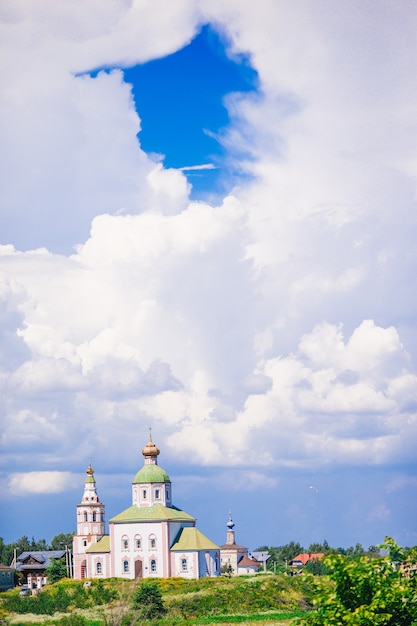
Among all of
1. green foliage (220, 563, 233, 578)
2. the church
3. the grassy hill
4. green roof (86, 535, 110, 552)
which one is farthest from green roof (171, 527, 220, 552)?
green foliage (220, 563, 233, 578)

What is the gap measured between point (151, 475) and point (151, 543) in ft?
20.5

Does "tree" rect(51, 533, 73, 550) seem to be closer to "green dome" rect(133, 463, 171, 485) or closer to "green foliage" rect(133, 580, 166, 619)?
"green dome" rect(133, 463, 171, 485)

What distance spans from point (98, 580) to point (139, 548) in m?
5.28

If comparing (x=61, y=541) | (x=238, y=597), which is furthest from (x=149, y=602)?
(x=61, y=541)

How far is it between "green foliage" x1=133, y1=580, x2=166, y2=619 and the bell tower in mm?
26411

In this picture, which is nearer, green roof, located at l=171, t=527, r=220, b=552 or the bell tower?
green roof, located at l=171, t=527, r=220, b=552

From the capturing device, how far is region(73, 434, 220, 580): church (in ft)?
246

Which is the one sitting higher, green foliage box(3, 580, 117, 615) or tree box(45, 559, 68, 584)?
tree box(45, 559, 68, 584)

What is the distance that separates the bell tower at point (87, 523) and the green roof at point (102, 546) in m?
3.41

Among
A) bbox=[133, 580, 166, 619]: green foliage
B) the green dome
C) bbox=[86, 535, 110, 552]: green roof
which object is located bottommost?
bbox=[133, 580, 166, 619]: green foliage

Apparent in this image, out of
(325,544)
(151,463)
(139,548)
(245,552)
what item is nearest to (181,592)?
(139,548)

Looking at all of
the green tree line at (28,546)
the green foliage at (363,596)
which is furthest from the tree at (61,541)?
the green foliage at (363,596)

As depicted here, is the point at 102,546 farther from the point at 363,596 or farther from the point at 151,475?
the point at 363,596

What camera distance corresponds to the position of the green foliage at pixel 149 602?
53.1 m
